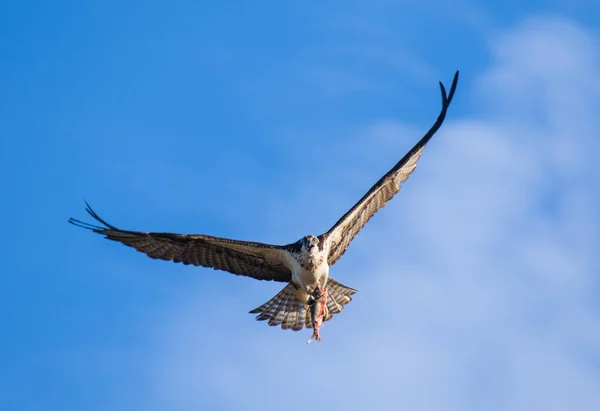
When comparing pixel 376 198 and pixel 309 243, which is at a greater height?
pixel 376 198

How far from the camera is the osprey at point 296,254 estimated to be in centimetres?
1816

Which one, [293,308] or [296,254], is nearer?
[296,254]

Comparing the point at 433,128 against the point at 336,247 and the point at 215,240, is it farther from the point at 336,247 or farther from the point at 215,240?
the point at 215,240

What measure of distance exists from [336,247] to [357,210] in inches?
27.9

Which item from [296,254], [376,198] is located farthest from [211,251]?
[376,198]

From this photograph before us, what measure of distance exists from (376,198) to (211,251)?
297 centimetres

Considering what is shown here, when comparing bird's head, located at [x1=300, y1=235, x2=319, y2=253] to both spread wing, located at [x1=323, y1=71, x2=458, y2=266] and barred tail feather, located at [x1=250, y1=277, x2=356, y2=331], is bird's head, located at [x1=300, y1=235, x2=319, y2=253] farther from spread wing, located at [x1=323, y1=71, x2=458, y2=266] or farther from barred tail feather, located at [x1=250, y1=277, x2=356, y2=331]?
barred tail feather, located at [x1=250, y1=277, x2=356, y2=331]

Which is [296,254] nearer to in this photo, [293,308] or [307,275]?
[307,275]

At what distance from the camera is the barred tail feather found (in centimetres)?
1941

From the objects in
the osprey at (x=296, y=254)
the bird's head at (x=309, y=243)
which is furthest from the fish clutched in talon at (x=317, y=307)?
the bird's head at (x=309, y=243)

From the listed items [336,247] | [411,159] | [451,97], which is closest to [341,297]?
[336,247]

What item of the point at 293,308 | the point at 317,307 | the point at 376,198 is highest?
the point at 376,198

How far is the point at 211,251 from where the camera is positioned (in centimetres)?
1855

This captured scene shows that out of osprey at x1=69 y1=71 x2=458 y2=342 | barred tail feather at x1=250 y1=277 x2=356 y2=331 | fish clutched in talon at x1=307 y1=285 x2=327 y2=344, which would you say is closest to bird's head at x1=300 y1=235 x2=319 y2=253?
osprey at x1=69 y1=71 x2=458 y2=342
